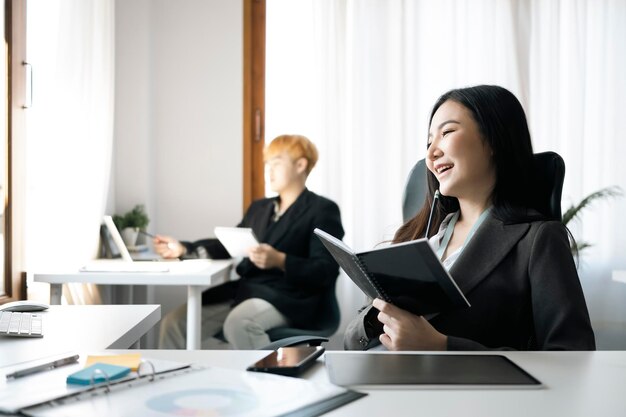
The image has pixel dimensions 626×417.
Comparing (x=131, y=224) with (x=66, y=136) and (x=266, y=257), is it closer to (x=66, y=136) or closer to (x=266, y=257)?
(x=66, y=136)

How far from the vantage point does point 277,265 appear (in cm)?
307

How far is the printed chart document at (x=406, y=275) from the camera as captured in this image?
1138 mm

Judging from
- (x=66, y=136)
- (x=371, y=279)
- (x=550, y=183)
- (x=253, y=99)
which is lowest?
(x=371, y=279)

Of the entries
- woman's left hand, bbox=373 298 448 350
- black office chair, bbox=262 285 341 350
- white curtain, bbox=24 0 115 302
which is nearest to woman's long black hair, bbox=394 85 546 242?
woman's left hand, bbox=373 298 448 350

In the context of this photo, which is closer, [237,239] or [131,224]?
[237,239]

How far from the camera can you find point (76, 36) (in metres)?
3.07

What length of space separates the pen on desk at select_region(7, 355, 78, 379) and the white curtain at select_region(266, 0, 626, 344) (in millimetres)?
2812

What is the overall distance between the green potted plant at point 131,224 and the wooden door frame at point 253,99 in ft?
1.94

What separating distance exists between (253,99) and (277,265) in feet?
4.01

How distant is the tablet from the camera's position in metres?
0.98

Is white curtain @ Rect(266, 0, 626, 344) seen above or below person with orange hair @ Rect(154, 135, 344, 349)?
above

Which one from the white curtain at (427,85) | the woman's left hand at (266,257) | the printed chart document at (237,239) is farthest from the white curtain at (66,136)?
the white curtain at (427,85)

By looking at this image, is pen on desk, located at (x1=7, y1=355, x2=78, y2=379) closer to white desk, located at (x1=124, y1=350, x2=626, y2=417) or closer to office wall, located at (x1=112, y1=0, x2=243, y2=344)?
white desk, located at (x1=124, y1=350, x2=626, y2=417)

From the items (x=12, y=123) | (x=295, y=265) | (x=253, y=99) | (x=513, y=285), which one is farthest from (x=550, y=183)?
(x=253, y=99)
